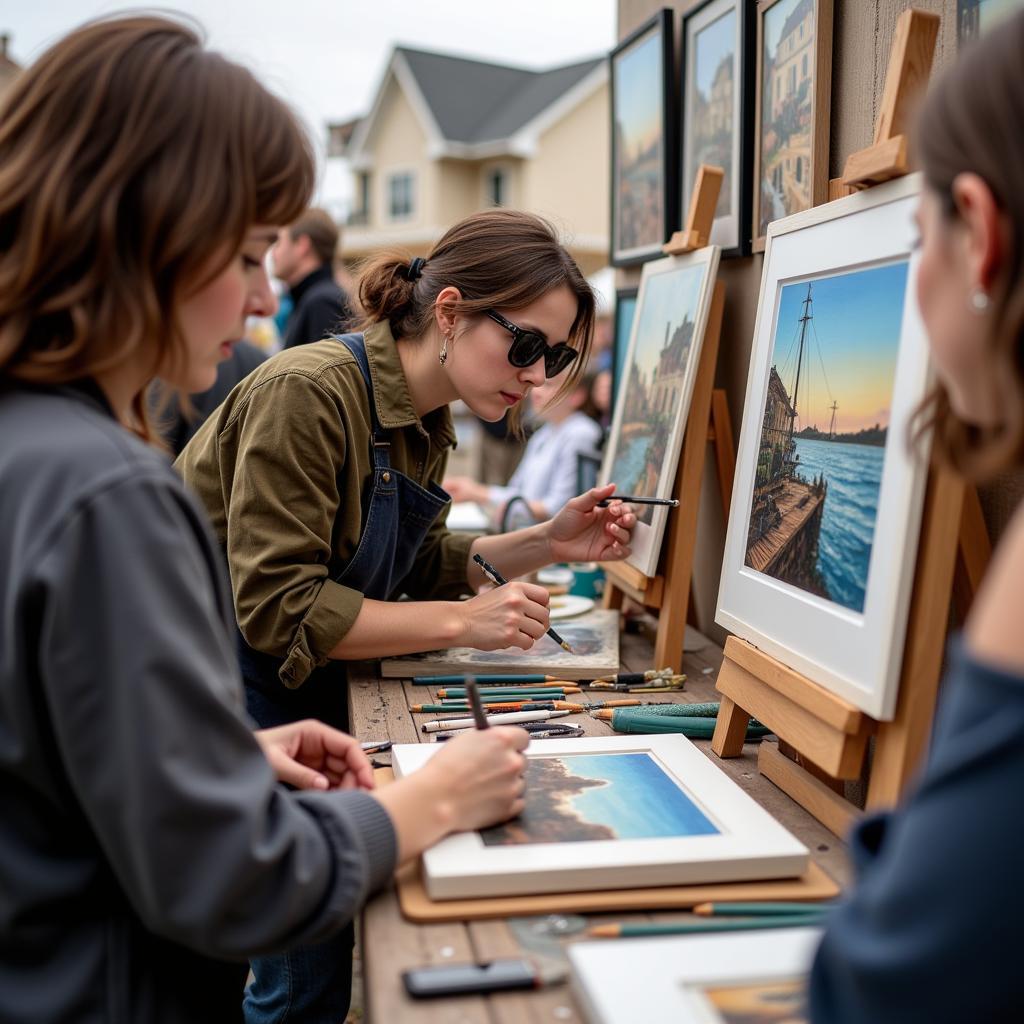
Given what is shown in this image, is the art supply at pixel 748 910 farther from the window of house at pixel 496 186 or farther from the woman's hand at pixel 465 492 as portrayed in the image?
the window of house at pixel 496 186

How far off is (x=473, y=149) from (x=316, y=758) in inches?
853

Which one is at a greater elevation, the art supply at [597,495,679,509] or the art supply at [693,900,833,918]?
the art supply at [597,495,679,509]

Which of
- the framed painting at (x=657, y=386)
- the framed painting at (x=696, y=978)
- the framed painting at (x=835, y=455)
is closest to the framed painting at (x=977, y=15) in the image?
the framed painting at (x=835, y=455)

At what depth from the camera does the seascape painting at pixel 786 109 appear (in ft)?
6.82

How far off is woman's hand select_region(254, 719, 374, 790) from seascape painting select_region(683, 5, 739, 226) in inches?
60.7

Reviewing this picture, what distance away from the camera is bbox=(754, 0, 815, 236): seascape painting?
2.08 m

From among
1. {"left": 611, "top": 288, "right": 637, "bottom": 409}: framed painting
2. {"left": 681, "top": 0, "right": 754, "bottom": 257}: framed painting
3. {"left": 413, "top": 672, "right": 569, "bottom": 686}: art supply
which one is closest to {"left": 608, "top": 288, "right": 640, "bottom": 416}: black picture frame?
{"left": 611, "top": 288, "right": 637, "bottom": 409}: framed painting

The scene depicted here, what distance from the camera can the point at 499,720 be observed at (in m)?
1.82

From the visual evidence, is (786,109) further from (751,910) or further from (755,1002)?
(755,1002)

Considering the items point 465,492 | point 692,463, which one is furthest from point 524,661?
point 465,492

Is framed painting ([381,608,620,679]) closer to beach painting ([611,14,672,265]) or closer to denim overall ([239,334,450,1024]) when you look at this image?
denim overall ([239,334,450,1024])

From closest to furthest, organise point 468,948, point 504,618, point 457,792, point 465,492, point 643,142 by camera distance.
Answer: point 468,948, point 457,792, point 504,618, point 643,142, point 465,492

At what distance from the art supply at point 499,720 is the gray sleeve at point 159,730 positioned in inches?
29.7

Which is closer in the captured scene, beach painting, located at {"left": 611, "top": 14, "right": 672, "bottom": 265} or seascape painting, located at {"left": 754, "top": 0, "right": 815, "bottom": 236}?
seascape painting, located at {"left": 754, "top": 0, "right": 815, "bottom": 236}
